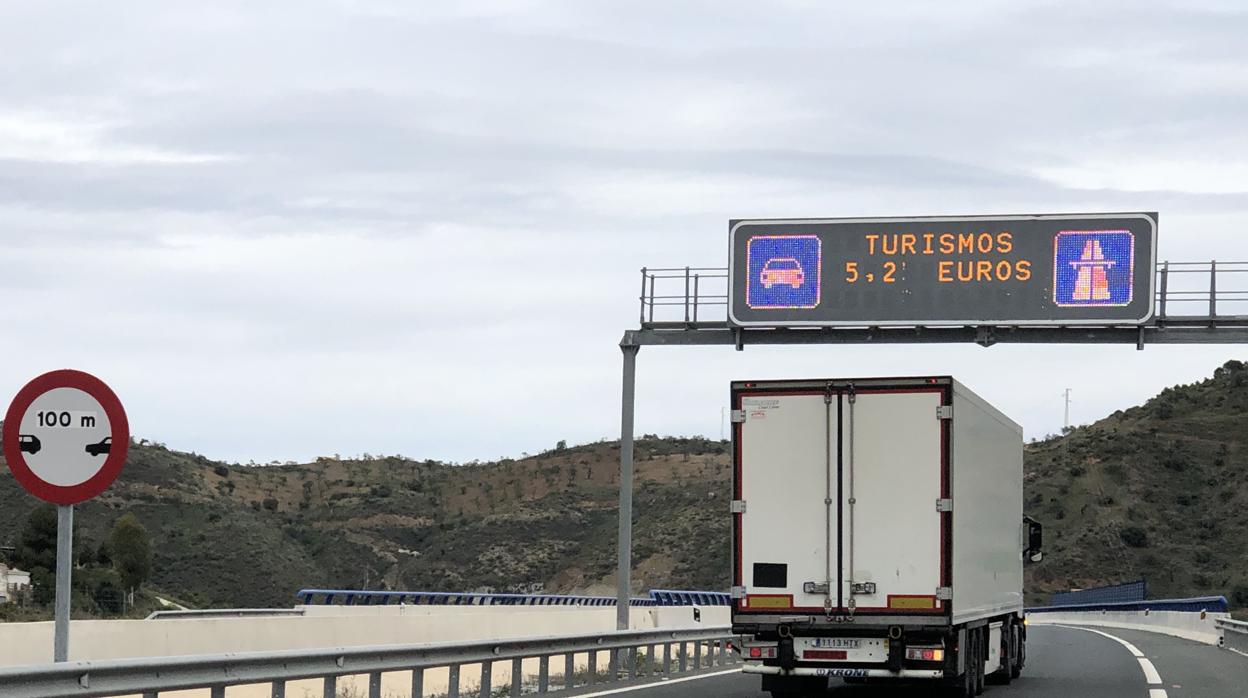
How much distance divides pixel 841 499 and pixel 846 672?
5.86ft

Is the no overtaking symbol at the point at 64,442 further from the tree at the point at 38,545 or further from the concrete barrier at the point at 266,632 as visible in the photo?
the tree at the point at 38,545

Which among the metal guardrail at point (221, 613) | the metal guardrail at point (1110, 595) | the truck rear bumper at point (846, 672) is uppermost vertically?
the truck rear bumper at point (846, 672)

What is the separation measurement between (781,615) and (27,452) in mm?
10541

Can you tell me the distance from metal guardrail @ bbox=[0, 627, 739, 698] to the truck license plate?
3.08 meters

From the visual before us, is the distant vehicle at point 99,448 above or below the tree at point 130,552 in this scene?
above

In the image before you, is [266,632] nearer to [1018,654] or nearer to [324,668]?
[1018,654]

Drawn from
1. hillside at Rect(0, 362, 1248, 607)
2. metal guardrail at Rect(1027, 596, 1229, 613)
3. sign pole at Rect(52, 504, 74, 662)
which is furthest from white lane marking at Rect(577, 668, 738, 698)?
hillside at Rect(0, 362, 1248, 607)

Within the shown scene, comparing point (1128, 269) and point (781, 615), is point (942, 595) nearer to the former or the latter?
point (781, 615)

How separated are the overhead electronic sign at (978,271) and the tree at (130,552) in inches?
2271

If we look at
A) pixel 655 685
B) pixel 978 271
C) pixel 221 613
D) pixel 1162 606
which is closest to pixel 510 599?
pixel 221 613

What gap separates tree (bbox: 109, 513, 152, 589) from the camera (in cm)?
8156

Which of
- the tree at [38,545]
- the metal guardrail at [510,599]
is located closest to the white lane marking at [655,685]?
the metal guardrail at [510,599]

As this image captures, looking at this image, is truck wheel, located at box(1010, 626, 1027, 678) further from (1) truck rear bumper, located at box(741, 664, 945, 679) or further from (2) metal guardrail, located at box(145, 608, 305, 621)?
(2) metal guardrail, located at box(145, 608, 305, 621)

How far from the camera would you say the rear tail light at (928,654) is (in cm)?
1795
